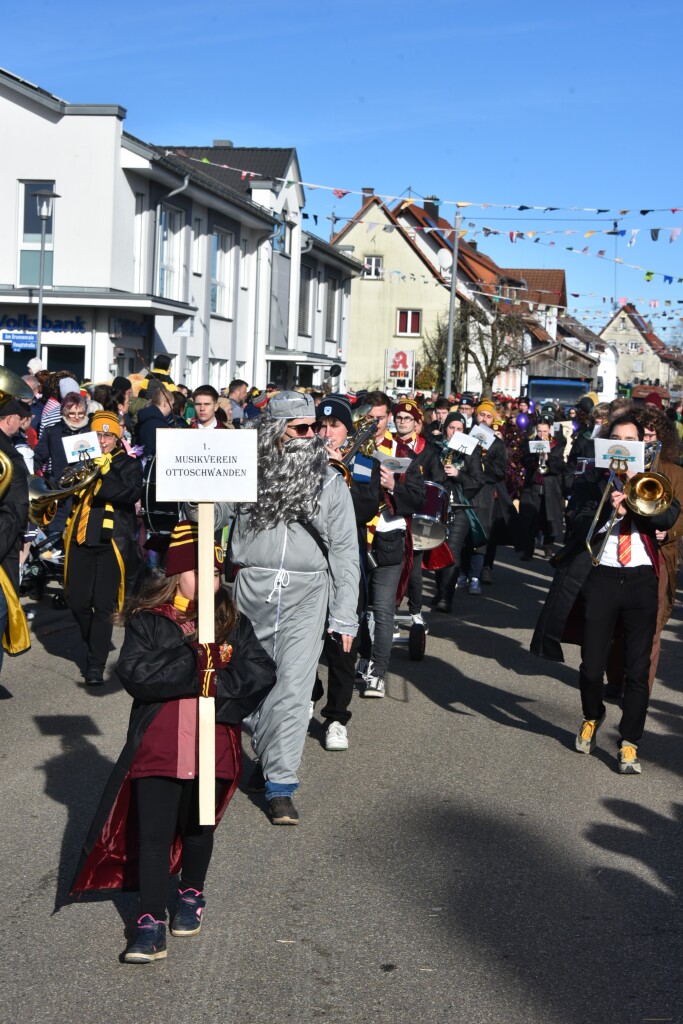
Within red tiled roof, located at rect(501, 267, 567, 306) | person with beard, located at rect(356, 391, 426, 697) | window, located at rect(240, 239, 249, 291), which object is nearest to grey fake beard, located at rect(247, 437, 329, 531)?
person with beard, located at rect(356, 391, 426, 697)

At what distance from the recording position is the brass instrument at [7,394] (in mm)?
6570

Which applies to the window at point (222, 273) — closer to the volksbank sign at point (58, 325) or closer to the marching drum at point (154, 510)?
the volksbank sign at point (58, 325)

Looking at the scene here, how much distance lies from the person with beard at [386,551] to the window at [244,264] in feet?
85.8

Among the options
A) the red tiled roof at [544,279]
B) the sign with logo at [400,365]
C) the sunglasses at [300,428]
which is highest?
the red tiled roof at [544,279]

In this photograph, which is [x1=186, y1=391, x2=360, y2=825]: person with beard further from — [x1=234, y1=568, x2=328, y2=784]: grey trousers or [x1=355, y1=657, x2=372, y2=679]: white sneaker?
[x1=355, y1=657, x2=372, y2=679]: white sneaker

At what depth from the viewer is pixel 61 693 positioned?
326 inches

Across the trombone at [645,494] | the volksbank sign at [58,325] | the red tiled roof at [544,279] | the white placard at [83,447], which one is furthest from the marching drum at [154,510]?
the red tiled roof at [544,279]

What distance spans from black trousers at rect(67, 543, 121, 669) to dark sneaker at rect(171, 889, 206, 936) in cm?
409

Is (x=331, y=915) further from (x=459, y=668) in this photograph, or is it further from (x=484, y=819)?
(x=459, y=668)

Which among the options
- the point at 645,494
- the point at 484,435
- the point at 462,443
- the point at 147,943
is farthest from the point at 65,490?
the point at 484,435

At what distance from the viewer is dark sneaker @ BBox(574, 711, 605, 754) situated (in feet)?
23.9

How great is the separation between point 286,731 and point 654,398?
6.98 meters

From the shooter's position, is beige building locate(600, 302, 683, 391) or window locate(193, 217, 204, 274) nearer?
window locate(193, 217, 204, 274)

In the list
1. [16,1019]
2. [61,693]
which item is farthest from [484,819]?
[61,693]
